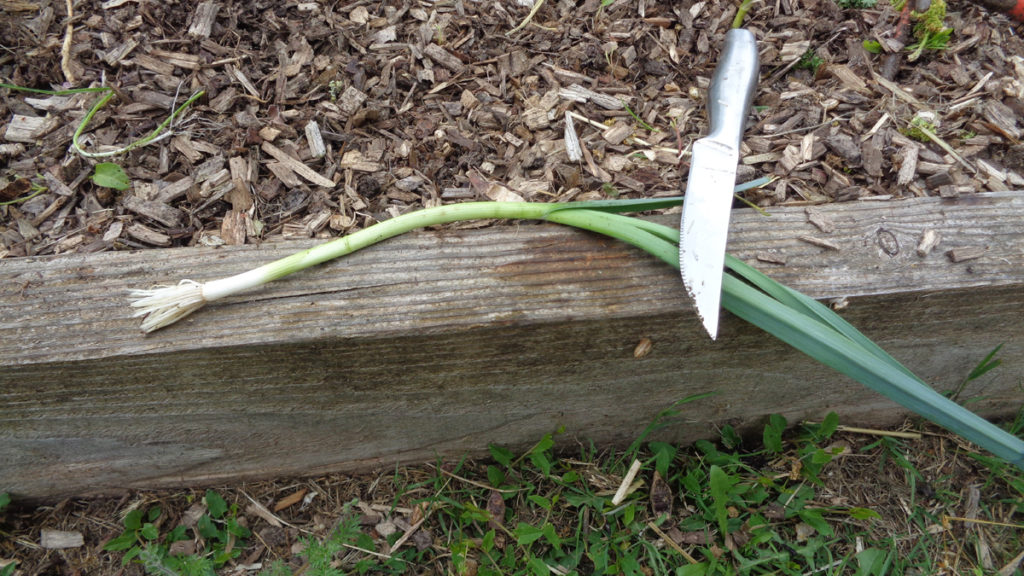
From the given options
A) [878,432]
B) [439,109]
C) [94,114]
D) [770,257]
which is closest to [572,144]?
[439,109]

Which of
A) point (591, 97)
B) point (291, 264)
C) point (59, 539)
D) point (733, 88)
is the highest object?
point (733, 88)

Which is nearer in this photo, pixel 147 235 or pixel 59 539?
pixel 147 235

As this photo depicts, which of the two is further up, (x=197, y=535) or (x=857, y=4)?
(x=857, y=4)

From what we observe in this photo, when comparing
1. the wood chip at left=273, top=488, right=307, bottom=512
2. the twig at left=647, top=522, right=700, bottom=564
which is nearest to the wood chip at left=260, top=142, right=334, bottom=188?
the wood chip at left=273, top=488, right=307, bottom=512

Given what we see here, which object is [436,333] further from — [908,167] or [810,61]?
[810,61]

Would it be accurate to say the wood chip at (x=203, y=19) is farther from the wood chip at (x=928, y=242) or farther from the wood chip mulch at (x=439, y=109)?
the wood chip at (x=928, y=242)

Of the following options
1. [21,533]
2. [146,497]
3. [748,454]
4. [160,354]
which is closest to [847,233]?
[748,454]

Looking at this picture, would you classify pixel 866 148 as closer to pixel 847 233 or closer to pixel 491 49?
pixel 847 233
